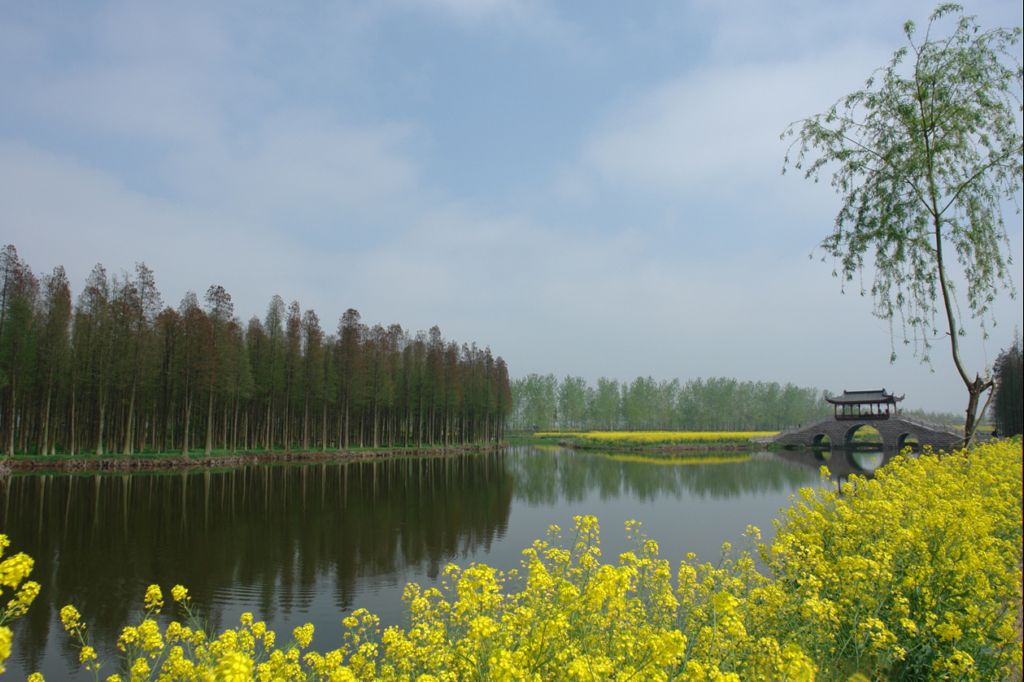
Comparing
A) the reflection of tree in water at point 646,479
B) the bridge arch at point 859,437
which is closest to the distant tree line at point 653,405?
the bridge arch at point 859,437

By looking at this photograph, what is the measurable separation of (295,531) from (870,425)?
62.5 meters

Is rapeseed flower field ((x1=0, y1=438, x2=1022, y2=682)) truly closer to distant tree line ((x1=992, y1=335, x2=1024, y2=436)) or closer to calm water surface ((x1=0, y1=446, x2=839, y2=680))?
calm water surface ((x1=0, y1=446, x2=839, y2=680))

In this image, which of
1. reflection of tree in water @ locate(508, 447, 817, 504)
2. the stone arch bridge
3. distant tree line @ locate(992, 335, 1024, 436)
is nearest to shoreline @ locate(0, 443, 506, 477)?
reflection of tree in water @ locate(508, 447, 817, 504)

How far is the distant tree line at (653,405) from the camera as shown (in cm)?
10331

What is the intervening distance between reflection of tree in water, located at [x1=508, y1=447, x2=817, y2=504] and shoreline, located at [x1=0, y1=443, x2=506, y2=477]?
47.3ft

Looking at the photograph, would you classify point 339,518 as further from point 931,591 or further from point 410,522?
point 931,591

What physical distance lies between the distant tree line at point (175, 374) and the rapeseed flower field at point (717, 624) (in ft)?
119

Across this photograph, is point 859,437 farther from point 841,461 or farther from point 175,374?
point 175,374

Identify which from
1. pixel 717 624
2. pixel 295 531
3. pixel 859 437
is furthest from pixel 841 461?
pixel 717 624

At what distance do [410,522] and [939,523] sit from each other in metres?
16.6

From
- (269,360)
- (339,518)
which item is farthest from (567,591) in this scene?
(269,360)

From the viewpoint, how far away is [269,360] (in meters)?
46.2

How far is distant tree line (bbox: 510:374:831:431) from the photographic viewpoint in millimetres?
103312

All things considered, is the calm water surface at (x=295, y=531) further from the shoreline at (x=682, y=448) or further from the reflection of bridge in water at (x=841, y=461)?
the shoreline at (x=682, y=448)
